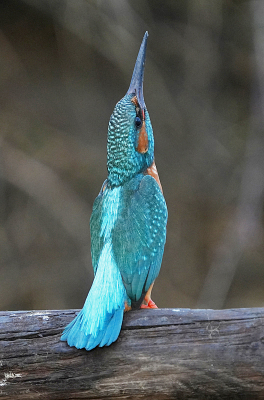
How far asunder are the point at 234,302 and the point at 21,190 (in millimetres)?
2372

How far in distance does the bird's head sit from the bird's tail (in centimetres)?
42

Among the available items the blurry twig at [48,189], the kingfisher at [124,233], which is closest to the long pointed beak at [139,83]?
the kingfisher at [124,233]

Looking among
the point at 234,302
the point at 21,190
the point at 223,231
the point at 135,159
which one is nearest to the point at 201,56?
the point at 223,231

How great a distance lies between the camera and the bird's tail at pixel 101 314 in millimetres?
1664

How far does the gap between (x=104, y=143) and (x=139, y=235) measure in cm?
288

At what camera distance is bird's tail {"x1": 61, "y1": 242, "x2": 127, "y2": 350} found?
5.46ft

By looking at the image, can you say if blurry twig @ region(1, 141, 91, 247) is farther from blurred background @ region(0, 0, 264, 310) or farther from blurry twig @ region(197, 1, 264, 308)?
blurry twig @ region(197, 1, 264, 308)

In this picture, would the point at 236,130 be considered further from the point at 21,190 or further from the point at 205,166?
the point at 21,190

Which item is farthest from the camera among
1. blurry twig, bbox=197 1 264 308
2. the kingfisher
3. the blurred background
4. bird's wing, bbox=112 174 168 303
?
the blurred background

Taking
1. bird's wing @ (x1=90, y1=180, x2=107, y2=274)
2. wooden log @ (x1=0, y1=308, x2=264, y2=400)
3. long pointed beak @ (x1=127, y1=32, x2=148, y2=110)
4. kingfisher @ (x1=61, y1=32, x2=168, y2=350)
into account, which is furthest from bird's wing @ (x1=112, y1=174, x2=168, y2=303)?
long pointed beak @ (x1=127, y1=32, x2=148, y2=110)

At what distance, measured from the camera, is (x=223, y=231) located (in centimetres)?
471

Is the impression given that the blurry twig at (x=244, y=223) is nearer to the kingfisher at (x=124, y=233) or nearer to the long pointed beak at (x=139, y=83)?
the long pointed beak at (x=139, y=83)

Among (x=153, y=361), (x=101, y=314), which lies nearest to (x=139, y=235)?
(x=101, y=314)

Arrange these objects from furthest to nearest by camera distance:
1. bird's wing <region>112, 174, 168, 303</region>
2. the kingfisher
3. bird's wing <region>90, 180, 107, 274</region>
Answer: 1. bird's wing <region>90, 180, 107, 274</region>
2. bird's wing <region>112, 174, 168, 303</region>
3. the kingfisher
